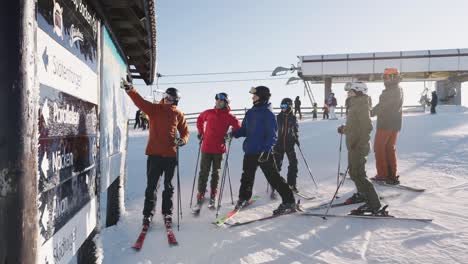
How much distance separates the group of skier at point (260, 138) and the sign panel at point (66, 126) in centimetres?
76

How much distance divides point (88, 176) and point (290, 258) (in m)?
2.45

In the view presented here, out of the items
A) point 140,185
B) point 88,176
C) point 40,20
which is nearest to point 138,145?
point 140,185

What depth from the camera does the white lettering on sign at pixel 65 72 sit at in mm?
2525

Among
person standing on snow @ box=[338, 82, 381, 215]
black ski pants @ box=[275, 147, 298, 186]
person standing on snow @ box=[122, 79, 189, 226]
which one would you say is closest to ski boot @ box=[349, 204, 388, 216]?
person standing on snow @ box=[338, 82, 381, 215]

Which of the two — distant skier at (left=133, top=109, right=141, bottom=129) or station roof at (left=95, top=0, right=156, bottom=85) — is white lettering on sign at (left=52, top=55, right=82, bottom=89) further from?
distant skier at (left=133, top=109, right=141, bottom=129)

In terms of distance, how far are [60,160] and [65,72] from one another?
2.41 feet

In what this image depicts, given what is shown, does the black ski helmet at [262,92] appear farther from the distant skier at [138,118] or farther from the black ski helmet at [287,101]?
the distant skier at [138,118]

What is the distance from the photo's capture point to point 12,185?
1.85 meters

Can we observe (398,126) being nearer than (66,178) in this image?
No

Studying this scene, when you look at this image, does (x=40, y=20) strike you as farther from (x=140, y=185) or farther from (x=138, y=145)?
(x=138, y=145)

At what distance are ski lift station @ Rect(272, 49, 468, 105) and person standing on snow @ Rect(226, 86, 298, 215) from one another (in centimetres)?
2330

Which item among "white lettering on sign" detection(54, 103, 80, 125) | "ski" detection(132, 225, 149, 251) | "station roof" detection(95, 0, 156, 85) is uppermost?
"station roof" detection(95, 0, 156, 85)

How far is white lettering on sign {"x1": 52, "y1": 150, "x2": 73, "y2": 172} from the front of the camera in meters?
2.54

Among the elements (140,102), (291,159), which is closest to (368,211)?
(291,159)
